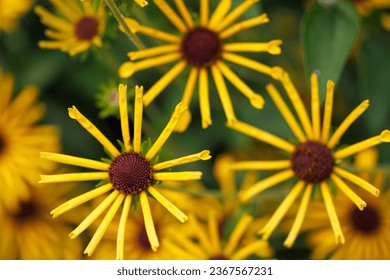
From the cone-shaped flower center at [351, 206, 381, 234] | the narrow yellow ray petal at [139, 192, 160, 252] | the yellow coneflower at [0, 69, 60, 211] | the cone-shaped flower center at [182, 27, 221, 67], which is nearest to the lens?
the narrow yellow ray petal at [139, 192, 160, 252]

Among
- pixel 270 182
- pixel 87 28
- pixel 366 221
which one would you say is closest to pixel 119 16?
pixel 87 28

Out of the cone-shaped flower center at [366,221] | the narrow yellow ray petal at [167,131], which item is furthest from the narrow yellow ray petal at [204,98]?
the cone-shaped flower center at [366,221]

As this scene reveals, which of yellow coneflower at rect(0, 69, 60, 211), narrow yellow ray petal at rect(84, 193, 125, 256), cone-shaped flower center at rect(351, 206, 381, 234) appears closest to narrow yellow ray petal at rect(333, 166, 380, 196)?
cone-shaped flower center at rect(351, 206, 381, 234)

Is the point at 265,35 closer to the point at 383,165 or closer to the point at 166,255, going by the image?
the point at 383,165

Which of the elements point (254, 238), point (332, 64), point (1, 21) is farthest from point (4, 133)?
point (332, 64)

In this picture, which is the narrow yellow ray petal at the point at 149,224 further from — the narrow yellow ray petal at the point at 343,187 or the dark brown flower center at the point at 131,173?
the narrow yellow ray petal at the point at 343,187

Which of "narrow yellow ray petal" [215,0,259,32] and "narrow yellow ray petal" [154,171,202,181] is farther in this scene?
"narrow yellow ray petal" [215,0,259,32]

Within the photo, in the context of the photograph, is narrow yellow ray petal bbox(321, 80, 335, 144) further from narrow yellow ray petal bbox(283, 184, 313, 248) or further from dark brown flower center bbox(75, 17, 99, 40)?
dark brown flower center bbox(75, 17, 99, 40)

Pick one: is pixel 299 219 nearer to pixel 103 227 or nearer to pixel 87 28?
pixel 103 227
